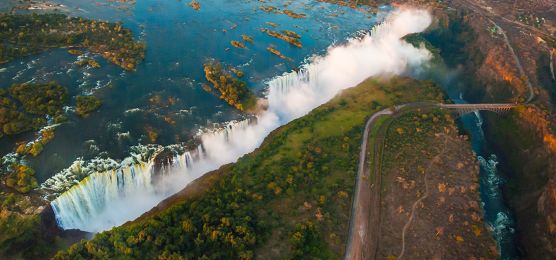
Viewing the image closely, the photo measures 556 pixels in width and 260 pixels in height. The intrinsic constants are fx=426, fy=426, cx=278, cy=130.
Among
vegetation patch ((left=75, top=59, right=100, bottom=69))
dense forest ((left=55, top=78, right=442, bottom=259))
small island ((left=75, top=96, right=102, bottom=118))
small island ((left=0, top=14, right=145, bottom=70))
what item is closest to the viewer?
dense forest ((left=55, top=78, right=442, bottom=259))

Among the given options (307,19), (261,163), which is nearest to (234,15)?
(307,19)

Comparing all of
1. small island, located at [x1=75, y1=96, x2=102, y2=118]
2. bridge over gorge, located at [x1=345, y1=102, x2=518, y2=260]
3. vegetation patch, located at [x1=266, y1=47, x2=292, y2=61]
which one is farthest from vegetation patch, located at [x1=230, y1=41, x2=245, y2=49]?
small island, located at [x1=75, y1=96, x2=102, y2=118]

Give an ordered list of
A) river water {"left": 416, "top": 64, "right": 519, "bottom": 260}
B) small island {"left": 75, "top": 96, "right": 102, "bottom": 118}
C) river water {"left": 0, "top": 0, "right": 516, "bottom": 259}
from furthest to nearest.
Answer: small island {"left": 75, "top": 96, "right": 102, "bottom": 118}
river water {"left": 416, "top": 64, "right": 519, "bottom": 260}
river water {"left": 0, "top": 0, "right": 516, "bottom": 259}

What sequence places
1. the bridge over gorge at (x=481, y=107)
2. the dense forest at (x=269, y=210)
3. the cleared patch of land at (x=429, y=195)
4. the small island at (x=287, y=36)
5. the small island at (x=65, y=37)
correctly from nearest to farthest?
the dense forest at (x=269, y=210)
the cleared patch of land at (x=429, y=195)
the small island at (x=65, y=37)
the bridge over gorge at (x=481, y=107)
the small island at (x=287, y=36)

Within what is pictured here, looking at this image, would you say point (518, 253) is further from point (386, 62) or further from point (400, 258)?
point (386, 62)

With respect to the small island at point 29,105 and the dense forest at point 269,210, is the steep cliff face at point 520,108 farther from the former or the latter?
the small island at point 29,105

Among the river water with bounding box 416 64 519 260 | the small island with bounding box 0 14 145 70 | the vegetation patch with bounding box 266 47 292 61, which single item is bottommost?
the river water with bounding box 416 64 519 260

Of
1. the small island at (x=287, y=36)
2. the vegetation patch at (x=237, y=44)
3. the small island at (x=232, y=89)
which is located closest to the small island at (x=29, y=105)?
the small island at (x=232, y=89)

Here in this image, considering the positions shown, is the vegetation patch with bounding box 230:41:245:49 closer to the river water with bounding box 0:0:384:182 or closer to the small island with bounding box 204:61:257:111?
the river water with bounding box 0:0:384:182
